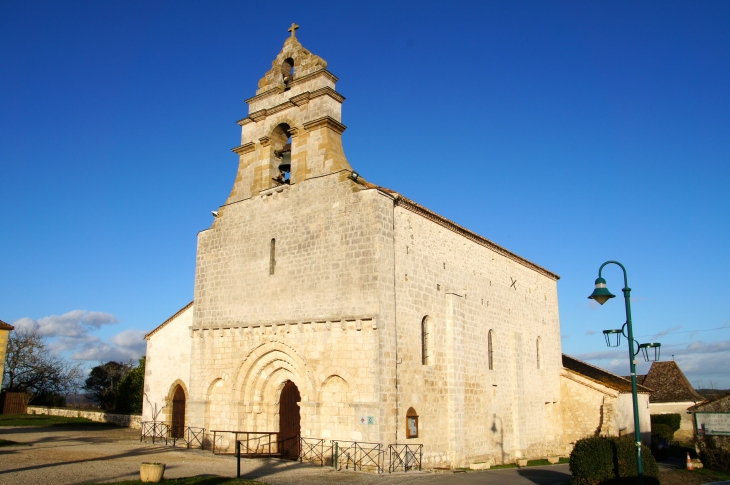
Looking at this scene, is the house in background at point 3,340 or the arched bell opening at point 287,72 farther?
the house in background at point 3,340

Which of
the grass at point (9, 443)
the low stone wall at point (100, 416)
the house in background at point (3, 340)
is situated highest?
the house in background at point (3, 340)

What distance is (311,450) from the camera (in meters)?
16.2

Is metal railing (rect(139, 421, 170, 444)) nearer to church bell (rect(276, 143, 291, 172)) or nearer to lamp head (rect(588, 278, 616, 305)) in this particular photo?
church bell (rect(276, 143, 291, 172))

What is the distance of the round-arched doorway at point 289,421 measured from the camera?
17625 millimetres

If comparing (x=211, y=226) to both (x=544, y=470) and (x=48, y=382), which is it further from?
(x=48, y=382)

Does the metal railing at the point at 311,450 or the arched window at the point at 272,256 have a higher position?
the arched window at the point at 272,256

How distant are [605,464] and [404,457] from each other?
5.40 metres

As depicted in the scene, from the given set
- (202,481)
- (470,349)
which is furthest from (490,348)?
(202,481)

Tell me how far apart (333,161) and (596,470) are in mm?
10921

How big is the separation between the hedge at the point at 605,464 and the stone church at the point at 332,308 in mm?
4967

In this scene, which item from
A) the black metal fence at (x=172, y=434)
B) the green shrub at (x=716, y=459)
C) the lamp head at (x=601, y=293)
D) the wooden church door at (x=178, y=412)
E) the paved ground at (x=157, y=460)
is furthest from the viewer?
the wooden church door at (x=178, y=412)

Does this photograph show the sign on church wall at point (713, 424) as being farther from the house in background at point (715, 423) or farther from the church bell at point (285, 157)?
the church bell at point (285, 157)

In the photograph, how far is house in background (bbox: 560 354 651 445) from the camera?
78.3 ft

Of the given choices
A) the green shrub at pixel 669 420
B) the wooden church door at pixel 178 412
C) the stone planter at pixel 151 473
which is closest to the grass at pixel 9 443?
the wooden church door at pixel 178 412
